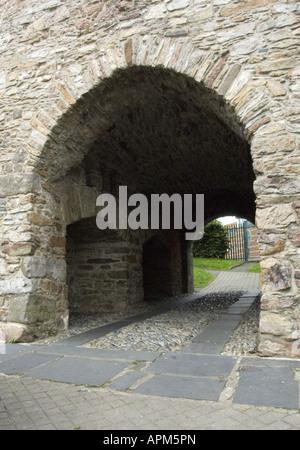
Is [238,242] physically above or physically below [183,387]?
above

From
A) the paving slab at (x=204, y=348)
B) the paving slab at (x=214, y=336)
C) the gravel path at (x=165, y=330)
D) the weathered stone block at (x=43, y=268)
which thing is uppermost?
the weathered stone block at (x=43, y=268)

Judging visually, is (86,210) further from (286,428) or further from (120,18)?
(286,428)

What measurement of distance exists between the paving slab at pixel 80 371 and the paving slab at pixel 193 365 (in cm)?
30

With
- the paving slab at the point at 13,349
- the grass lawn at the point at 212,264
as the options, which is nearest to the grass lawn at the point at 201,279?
the grass lawn at the point at 212,264

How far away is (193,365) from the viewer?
2.76m

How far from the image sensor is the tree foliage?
21.0 metres

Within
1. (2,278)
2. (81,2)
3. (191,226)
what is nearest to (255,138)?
(81,2)

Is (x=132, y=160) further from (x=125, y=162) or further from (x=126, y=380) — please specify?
(x=126, y=380)

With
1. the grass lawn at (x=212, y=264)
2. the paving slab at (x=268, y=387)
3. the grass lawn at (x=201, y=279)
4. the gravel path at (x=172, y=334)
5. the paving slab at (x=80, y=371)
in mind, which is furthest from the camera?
the grass lawn at (x=212, y=264)

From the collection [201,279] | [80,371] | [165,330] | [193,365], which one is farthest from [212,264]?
[80,371]

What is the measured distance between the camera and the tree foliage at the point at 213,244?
69.1 ft

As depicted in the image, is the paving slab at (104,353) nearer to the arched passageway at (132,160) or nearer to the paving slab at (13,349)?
the paving slab at (13,349)

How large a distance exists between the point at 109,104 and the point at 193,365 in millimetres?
2958

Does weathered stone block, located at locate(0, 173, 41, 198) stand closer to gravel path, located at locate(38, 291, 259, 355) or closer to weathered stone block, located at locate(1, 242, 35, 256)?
weathered stone block, located at locate(1, 242, 35, 256)
